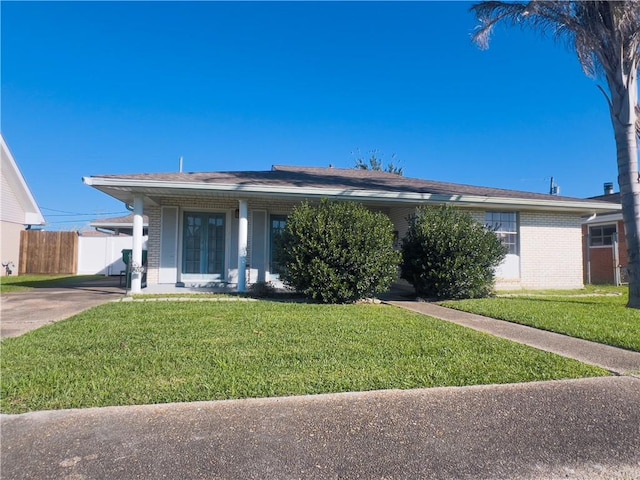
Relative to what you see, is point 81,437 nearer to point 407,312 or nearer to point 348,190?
point 407,312

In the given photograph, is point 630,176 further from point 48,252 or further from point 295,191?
point 48,252

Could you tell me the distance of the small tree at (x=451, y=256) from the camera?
1009 centimetres

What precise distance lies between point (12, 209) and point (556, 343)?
2257cm

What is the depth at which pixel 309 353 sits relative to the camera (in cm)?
496

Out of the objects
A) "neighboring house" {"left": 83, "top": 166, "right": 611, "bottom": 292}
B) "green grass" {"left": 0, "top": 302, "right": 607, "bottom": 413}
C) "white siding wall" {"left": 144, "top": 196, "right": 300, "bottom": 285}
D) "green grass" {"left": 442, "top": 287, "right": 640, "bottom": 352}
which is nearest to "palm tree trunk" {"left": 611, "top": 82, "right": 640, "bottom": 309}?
"green grass" {"left": 442, "top": 287, "right": 640, "bottom": 352}

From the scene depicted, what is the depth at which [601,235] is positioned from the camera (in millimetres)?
19016

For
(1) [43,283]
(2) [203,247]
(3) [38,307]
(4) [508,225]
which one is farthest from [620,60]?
(1) [43,283]

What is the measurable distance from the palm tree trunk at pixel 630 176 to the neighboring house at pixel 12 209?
22.9 m

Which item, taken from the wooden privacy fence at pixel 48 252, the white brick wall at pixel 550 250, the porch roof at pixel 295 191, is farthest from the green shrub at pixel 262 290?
the wooden privacy fence at pixel 48 252

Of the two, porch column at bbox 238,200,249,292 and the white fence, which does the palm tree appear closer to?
porch column at bbox 238,200,249,292

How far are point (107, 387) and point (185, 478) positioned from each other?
179 cm

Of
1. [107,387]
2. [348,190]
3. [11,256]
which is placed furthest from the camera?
[11,256]

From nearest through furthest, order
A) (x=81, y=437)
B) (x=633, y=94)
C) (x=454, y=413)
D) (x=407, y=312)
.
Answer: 1. (x=81, y=437)
2. (x=454, y=413)
3. (x=407, y=312)
4. (x=633, y=94)

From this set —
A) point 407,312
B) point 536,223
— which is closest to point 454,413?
point 407,312
